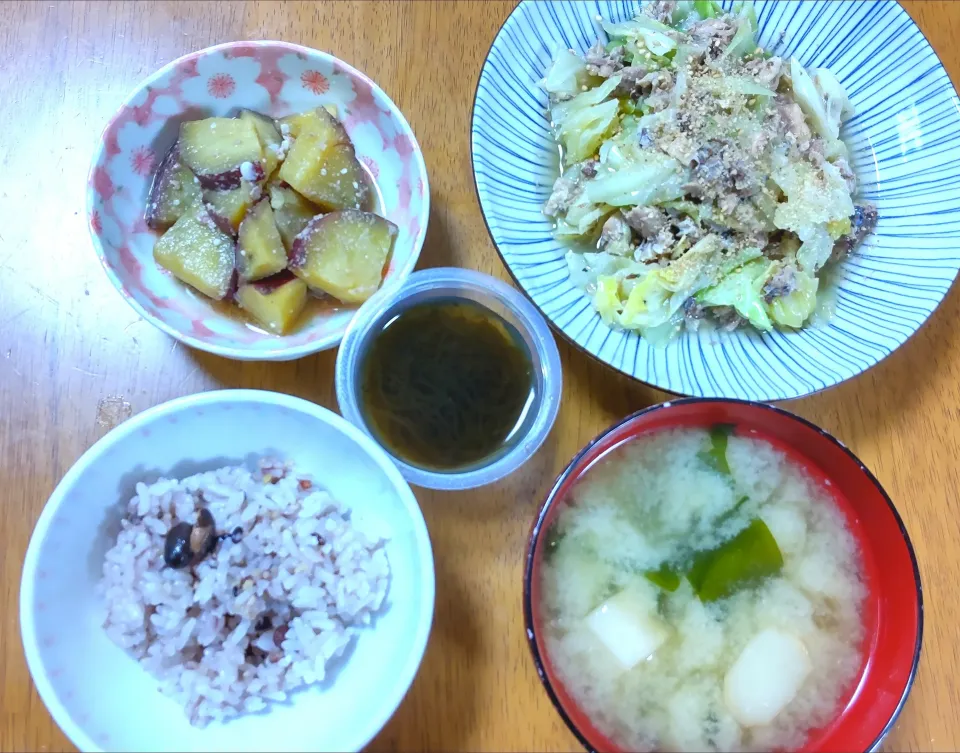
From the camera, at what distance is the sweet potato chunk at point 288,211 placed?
1.13 meters

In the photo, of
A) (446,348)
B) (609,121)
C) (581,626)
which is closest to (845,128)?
(609,121)

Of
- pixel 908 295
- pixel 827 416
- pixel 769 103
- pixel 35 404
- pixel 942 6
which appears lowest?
pixel 35 404

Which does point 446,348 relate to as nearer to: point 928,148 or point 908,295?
point 908,295

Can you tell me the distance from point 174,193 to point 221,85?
0.19m

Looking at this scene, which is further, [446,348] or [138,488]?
[446,348]

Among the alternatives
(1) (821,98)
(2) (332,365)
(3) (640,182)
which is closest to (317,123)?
(2) (332,365)

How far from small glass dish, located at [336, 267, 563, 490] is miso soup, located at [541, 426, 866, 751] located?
0.12m

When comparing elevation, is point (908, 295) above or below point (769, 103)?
below

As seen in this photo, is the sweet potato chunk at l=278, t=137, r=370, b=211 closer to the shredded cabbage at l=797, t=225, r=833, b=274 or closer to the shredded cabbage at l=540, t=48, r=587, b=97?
the shredded cabbage at l=540, t=48, r=587, b=97

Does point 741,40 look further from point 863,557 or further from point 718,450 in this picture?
point 863,557

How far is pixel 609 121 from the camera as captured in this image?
1.18 meters

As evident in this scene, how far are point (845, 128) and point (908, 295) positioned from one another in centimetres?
32

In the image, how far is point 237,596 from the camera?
0.99 m

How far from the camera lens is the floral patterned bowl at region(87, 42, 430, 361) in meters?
1.08
